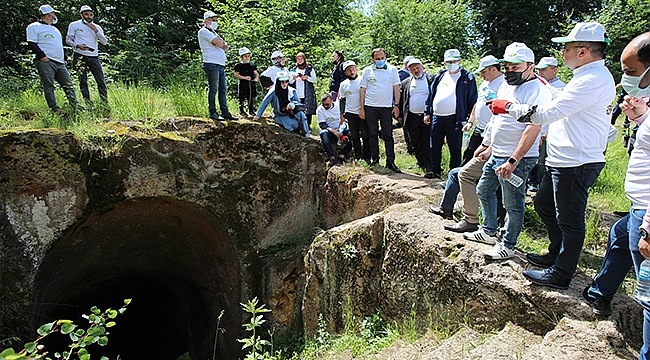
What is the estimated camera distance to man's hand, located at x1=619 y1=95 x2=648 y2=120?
2977mm

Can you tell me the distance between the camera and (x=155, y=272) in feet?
35.1

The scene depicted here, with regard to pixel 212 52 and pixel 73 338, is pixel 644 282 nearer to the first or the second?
pixel 73 338

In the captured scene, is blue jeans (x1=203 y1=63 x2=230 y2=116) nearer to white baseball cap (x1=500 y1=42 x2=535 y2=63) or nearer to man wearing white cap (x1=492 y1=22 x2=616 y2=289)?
white baseball cap (x1=500 y1=42 x2=535 y2=63)

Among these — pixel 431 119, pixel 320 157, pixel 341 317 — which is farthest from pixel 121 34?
pixel 341 317

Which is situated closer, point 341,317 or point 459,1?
point 341,317

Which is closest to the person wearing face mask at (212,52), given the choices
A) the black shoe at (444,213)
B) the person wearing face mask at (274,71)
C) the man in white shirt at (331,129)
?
the person wearing face mask at (274,71)

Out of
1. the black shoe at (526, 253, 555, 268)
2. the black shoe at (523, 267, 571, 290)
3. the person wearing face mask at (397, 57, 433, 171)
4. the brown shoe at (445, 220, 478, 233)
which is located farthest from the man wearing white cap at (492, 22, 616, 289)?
the person wearing face mask at (397, 57, 433, 171)

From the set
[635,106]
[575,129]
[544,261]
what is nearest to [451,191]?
[544,261]

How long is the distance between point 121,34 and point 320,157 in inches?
354

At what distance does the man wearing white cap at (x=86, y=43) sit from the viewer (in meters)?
7.47

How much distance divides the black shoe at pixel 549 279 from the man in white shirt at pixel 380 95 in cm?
416

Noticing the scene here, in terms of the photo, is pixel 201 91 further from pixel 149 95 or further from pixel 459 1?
pixel 459 1

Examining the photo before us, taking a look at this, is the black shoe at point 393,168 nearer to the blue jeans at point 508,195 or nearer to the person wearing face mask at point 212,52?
the person wearing face mask at point 212,52

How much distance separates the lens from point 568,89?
320 centimetres
